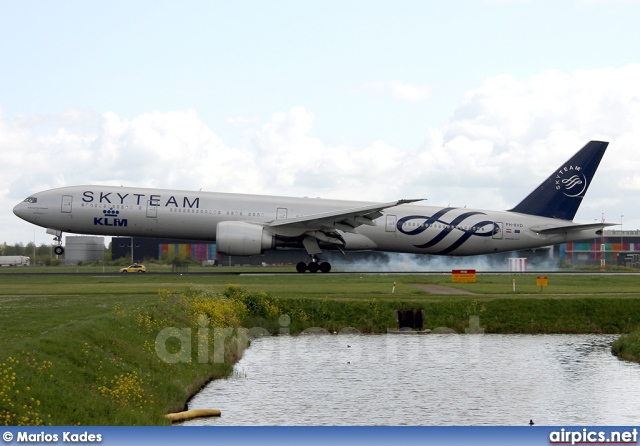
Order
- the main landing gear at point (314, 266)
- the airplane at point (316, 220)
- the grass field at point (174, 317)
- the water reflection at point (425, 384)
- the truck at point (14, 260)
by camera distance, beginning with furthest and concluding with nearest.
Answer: the truck at point (14, 260), the main landing gear at point (314, 266), the airplane at point (316, 220), the water reflection at point (425, 384), the grass field at point (174, 317)

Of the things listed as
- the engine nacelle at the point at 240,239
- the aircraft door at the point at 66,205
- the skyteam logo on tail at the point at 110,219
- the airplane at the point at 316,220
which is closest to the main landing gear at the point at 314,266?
the airplane at the point at 316,220

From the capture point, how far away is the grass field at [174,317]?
648 inches

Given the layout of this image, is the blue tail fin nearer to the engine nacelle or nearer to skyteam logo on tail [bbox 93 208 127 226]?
the engine nacelle

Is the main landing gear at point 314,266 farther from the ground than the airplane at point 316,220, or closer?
closer

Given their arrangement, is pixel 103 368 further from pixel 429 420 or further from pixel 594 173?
pixel 594 173

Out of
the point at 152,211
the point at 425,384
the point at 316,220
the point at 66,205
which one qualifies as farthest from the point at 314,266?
the point at 425,384

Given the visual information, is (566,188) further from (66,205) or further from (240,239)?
(66,205)

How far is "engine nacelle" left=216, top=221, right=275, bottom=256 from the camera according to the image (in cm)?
4844

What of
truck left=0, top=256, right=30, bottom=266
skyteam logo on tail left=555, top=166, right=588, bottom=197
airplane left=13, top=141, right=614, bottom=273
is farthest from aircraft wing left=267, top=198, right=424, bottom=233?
truck left=0, top=256, right=30, bottom=266

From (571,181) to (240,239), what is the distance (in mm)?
22286

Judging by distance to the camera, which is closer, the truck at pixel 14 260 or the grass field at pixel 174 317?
the grass field at pixel 174 317

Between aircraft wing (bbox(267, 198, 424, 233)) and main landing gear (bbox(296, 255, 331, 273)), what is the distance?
3.14m

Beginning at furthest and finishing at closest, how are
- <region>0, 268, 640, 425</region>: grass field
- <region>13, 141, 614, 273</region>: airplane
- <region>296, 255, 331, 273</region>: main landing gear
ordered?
<region>296, 255, 331, 273</region>: main landing gear < <region>13, 141, 614, 273</region>: airplane < <region>0, 268, 640, 425</region>: grass field

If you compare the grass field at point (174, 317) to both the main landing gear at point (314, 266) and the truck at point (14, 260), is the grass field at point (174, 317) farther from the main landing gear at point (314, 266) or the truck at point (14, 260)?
the truck at point (14, 260)
